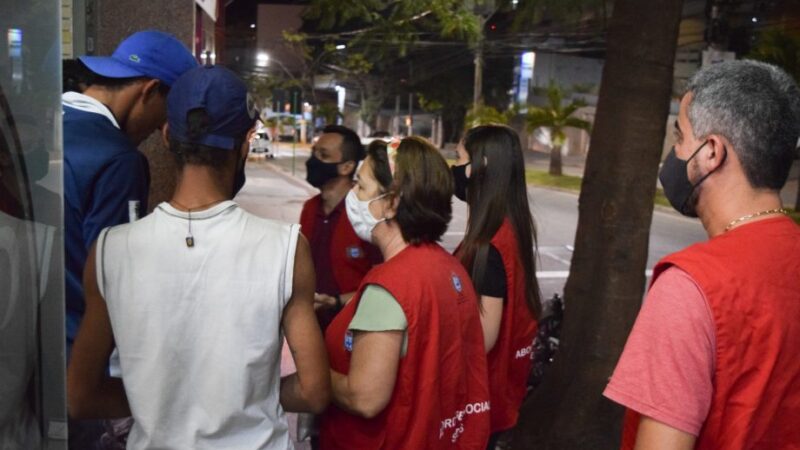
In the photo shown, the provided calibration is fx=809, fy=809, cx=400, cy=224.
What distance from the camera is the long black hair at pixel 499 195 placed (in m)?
3.14

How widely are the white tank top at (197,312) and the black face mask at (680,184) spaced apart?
88cm

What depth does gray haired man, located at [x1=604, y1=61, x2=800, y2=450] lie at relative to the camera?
161 cm

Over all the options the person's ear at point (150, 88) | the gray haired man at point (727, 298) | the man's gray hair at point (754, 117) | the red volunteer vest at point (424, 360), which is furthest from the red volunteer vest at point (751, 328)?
the person's ear at point (150, 88)

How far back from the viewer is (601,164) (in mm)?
4617

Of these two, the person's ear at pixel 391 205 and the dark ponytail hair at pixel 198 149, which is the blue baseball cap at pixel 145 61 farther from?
the person's ear at pixel 391 205

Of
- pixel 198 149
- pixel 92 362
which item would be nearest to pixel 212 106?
pixel 198 149

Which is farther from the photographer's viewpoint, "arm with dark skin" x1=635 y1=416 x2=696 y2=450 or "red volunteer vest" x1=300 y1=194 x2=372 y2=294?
"red volunteer vest" x1=300 y1=194 x2=372 y2=294

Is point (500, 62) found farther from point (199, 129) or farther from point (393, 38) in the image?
point (199, 129)

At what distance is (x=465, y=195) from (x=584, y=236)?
Answer: 5.25 ft

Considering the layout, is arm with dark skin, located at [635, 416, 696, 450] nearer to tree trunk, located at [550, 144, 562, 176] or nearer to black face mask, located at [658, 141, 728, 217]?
black face mask, located at [658, 141, 728, 217]

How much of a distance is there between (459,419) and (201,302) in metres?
1.04

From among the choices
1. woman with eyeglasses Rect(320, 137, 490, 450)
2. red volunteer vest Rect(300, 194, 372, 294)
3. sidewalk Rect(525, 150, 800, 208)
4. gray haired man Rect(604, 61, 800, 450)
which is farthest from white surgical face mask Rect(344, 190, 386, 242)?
sidewalk Rect(525, 150, 800, 208)

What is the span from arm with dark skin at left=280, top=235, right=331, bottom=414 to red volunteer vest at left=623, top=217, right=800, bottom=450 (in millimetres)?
797

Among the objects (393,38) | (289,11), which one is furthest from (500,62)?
(393,38)
